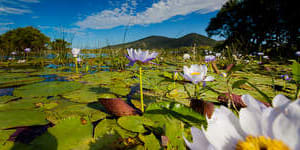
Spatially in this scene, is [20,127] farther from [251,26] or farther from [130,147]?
[251,26]

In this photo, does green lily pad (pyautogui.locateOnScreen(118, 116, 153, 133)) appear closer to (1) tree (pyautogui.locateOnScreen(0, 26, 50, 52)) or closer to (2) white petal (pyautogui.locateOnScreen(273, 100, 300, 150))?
(2) white petal (pyautogui.locateOnScreen(273, 100, 300, 150))

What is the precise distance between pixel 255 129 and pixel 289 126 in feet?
0.20

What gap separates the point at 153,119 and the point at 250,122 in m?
0.62

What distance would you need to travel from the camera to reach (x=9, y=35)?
15.3 m

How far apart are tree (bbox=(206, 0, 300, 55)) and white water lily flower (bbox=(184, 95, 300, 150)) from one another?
6.91m

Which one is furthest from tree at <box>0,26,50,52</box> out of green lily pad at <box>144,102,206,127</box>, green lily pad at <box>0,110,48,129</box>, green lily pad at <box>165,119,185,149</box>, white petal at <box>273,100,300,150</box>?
white petal at <box>273,100,300,150</box>

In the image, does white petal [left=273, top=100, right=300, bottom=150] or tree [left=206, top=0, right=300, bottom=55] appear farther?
tree [left=206, top=0, right=300, bottom=55]

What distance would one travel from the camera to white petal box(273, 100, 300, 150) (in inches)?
9.0

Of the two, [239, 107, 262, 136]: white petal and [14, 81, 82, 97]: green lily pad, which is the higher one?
[239, 107, 262, 136]: white petal

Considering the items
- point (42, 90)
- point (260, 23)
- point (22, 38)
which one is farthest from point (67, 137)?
point (22, 38)

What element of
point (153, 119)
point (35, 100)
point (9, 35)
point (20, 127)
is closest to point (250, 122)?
point (153, 119)

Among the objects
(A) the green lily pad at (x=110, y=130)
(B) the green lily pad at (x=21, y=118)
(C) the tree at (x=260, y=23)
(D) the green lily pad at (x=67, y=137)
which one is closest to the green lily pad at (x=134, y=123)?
(A) the green lily pad at (x=110, y=130)

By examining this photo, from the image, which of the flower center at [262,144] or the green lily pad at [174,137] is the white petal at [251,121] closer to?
the flower center at [262,144]

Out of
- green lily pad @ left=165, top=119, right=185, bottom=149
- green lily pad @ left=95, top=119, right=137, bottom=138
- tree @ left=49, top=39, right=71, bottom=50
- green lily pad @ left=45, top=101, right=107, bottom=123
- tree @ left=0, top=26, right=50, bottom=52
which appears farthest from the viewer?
tree @ left=0, top=26, right=50, bottom=52
